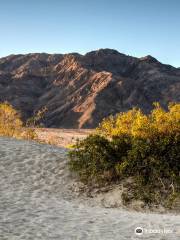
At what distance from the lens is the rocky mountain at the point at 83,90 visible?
148750mm

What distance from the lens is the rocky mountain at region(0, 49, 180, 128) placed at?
14875cm

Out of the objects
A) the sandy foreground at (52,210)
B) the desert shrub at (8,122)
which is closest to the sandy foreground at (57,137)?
the desert shrub at (8,122)

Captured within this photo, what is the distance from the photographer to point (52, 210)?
580 inches

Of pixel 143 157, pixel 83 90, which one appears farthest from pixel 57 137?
pixel 83 90

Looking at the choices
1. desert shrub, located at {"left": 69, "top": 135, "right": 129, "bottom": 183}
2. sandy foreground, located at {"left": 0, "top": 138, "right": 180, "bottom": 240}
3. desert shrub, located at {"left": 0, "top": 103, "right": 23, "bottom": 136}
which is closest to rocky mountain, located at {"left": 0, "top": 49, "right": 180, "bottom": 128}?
desert shrub, located at {"left": 0, "top": 103, "right": 23, "bottom": 136}

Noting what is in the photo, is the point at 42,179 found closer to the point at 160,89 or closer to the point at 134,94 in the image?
the point at 134,94

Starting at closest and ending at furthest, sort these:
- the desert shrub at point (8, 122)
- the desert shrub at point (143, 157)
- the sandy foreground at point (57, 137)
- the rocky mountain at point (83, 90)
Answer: the desert shrub at point (143, 157) → the desert shrub at point (8, 122) → the sandy foreground at point (57, 137) → the rocky mountain at point (83, 90)

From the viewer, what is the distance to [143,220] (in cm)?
1367

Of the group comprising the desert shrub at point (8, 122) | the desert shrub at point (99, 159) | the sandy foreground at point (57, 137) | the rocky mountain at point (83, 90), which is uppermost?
the rocky mountain at point (83, 90)

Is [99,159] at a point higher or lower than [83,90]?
lower

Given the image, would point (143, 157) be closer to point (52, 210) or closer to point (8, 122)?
point (52, 210)

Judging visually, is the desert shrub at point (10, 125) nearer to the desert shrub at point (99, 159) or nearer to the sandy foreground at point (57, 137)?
the sandy foreground at point (57, 137)

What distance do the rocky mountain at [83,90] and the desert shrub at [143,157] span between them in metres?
117

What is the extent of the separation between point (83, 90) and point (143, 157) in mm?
146530
